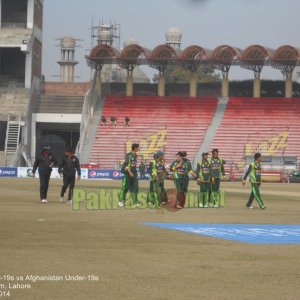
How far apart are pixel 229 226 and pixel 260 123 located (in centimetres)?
6110

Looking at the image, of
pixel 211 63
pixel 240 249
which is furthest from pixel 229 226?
pixel 211 63

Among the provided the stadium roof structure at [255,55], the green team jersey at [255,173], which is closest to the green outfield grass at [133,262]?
the green team jersey at [255,173]

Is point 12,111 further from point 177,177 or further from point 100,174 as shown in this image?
point 177,177

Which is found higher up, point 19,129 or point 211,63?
point 211,63

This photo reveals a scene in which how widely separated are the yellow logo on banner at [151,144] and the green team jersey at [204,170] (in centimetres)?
4742

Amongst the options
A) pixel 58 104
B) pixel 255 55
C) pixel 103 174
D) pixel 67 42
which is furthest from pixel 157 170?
pixel 67 42

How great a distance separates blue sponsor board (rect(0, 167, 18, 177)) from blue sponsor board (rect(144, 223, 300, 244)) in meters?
51.9

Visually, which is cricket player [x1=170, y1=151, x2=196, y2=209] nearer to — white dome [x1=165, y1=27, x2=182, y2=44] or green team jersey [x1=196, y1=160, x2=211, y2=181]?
green team jersey [x1=196, y1=160, x2=211, y2=181]

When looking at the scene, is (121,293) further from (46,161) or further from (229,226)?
(46,161)

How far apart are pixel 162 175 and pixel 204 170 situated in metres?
2.83

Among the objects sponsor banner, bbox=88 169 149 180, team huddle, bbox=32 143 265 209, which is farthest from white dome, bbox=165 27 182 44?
team huddle, bbox=32 143 265 209

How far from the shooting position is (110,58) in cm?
8638

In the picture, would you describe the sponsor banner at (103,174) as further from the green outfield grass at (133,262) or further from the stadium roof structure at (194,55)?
the green outfield grass at (133,262)

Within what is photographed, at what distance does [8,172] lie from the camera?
236 ft
